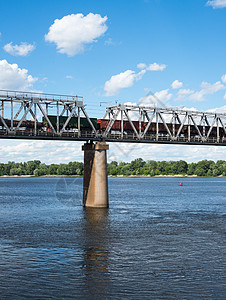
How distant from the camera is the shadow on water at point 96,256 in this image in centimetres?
2617

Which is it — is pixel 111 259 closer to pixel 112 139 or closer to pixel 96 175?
pixel 96 175

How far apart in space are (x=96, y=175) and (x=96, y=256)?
33.4 meters

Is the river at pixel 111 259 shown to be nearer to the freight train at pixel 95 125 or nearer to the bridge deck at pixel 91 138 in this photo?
the bridge deck at pixel 91 138

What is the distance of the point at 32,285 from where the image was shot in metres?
26.4

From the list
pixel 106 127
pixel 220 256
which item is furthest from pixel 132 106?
pixel 220 256

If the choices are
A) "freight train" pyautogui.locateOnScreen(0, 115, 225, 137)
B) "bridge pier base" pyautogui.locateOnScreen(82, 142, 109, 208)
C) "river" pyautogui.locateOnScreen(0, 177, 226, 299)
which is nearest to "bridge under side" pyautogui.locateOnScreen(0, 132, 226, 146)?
"bridge pier base" pyautogui.locateOnScreen(82, 142, 109, 208)

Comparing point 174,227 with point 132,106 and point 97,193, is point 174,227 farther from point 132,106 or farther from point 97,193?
point 132,106

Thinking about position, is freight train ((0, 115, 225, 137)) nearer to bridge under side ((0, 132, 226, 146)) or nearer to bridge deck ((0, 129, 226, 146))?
bridge deck ((0, 129, 226, 146))

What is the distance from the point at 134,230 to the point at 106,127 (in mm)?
33705

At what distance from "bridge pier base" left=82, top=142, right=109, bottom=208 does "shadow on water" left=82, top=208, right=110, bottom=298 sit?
829 centimetres

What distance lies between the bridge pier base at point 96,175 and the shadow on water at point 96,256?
829cm

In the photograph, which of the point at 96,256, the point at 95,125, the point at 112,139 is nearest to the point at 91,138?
→ the point at 112,139

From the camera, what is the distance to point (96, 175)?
67812 millimetres

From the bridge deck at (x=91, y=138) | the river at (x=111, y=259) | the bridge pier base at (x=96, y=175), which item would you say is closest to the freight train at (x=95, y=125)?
the bridge deck at (x=91, y=138)
